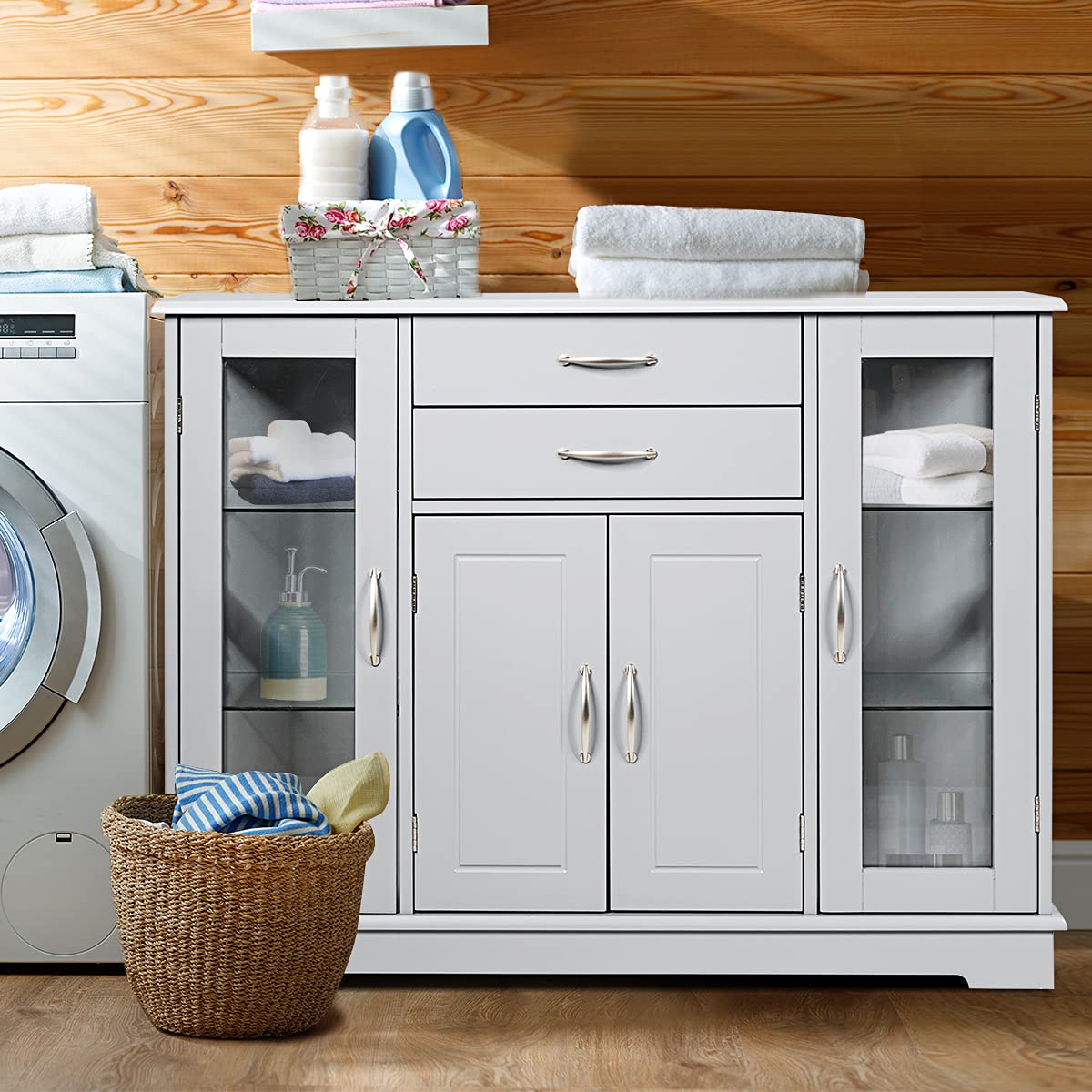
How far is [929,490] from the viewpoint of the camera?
1799mm

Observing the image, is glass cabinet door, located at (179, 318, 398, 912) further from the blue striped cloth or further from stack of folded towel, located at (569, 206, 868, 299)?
stack of folded towel, located at (569, 206, 868, 299)

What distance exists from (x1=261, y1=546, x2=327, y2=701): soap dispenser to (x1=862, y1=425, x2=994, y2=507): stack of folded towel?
0.81 metres

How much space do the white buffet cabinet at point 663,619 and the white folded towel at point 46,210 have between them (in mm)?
183

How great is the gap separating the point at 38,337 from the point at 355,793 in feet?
2.67

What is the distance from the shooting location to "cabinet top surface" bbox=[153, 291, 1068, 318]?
1.77m

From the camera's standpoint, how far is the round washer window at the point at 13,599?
1.81m

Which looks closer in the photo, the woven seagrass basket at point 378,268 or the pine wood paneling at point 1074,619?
the woven seagrass basket at point 378,268

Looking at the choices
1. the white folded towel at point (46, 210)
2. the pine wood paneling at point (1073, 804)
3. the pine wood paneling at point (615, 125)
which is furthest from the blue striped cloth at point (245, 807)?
the pine wood paneling at point (1073, 804)

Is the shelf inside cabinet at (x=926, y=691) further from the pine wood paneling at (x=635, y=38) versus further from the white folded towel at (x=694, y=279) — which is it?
the pine wood paneling at (x=635, y=38)

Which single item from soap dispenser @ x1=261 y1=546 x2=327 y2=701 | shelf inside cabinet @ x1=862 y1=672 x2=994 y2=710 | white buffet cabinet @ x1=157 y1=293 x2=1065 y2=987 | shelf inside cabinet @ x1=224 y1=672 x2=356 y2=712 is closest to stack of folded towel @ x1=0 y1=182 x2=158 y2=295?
white buffet cabinet @ x1=157 y1=293 x2=1065 y2=987

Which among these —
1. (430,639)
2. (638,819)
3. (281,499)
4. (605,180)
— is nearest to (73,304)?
(281,499)

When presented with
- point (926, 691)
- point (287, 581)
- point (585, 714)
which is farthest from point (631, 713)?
point (287, 581)

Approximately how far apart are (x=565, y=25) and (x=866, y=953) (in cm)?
159

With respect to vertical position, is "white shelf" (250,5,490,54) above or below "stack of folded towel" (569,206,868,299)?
above
